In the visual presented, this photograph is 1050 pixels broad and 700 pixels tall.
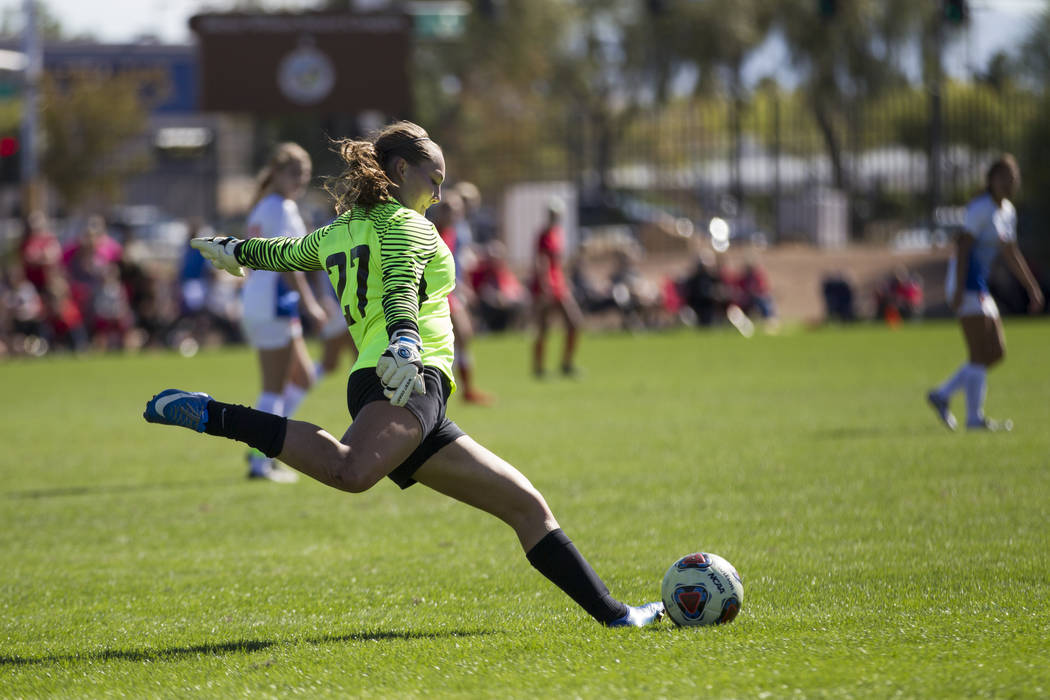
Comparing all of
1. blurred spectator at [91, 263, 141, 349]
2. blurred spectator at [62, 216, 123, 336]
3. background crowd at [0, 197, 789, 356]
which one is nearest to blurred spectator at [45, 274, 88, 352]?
background crowd at [0, 197, 789, 356]

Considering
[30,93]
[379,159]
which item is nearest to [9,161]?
[30,93]

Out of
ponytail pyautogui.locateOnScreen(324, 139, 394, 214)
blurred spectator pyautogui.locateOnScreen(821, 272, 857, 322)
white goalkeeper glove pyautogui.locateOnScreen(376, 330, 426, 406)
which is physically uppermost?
ponytail pyautogui.locateOnScreen(324, 139, 394, 214)

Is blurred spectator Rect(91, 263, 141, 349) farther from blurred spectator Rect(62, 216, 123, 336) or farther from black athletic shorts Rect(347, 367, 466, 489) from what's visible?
black athletic shorts Rect(347, 367, 466, 489)

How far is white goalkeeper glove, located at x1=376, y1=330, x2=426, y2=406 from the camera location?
4.58 metres

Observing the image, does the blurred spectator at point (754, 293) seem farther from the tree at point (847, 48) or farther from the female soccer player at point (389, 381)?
the female soccer player at point (389, 381)

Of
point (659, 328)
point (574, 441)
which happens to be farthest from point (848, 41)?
point (574, 441)

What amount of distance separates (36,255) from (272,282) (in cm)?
1611

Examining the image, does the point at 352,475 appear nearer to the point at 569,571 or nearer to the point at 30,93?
the point at 569,571

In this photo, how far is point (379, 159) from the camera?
5.15m

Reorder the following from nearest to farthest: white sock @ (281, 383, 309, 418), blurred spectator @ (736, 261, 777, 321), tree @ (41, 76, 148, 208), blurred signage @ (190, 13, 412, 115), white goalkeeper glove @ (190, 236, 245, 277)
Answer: white goalkeeper glove @ (190, 236, 245, 277) → white sock @ (281, 383, 309, 418) → blurred spectator @ (736, 261, 777, 321) → blurred signage @ (190, 13, 412, 115) → tree @ (41, 76, 148, 208)

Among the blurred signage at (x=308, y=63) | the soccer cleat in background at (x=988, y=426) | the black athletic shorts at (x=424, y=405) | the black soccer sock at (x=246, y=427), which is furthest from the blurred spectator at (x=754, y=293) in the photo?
the black soccer sock at (x=246, y=427)

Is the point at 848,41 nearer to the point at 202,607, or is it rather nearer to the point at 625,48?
the point at 625,48

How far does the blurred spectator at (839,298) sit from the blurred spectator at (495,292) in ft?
20.1

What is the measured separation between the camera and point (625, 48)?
4903 centimetres
